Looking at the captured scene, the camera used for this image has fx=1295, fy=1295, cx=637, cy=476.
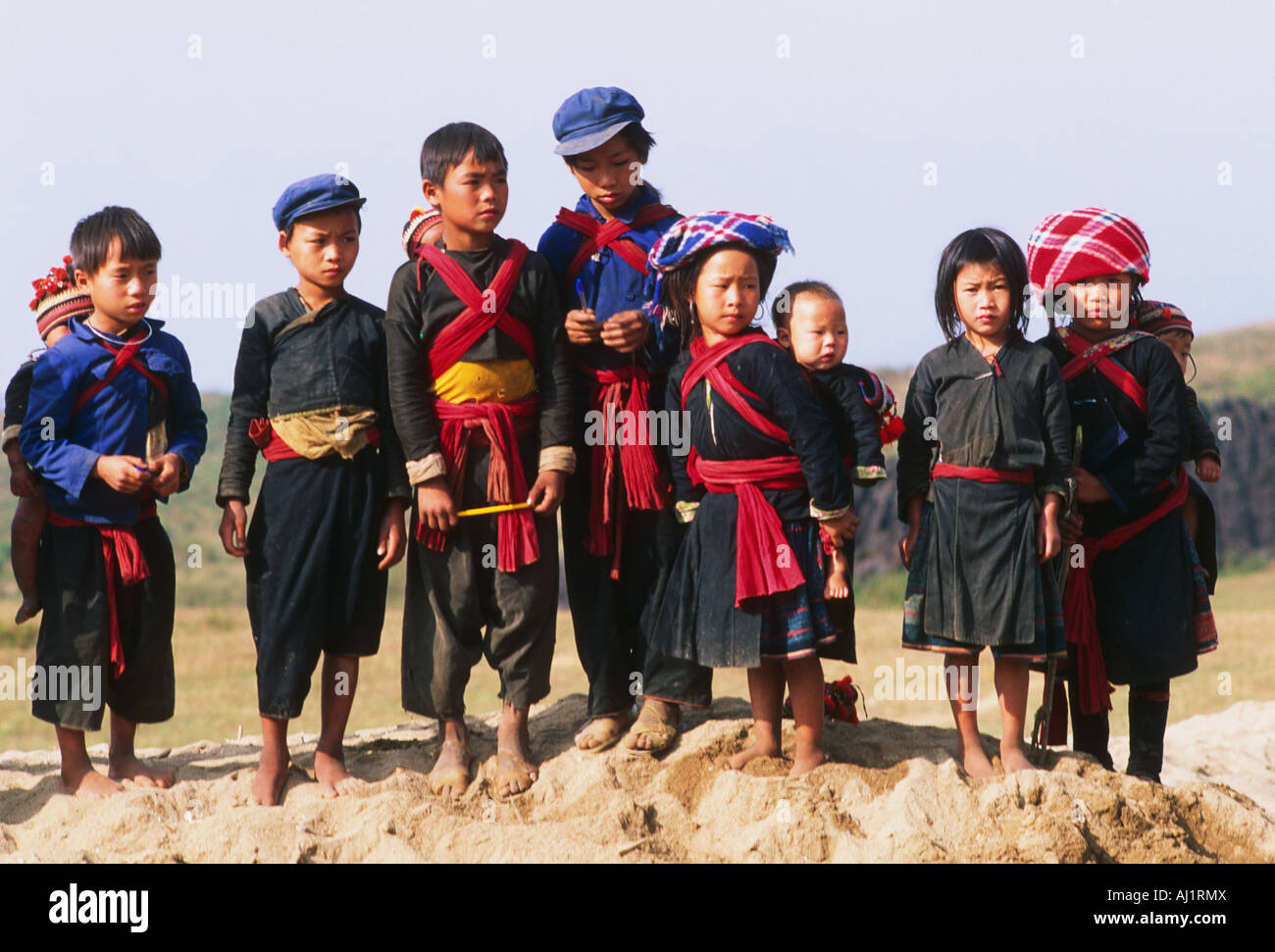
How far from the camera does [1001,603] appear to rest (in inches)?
176

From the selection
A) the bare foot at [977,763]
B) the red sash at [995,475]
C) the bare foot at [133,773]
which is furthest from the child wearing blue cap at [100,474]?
the bare foot at [977,763]

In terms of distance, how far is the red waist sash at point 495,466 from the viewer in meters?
4.62

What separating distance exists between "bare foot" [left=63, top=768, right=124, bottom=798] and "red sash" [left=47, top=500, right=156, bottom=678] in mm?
424

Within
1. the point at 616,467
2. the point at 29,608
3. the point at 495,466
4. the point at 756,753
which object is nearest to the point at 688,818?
the point at 756,753

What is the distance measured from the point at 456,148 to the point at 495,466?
112 cm

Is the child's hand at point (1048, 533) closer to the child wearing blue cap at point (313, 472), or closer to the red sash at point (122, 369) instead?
the child wearing blue cap at point (313, 472)

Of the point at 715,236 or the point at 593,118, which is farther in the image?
the point at 593,118

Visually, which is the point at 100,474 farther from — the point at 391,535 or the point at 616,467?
the point at 616,467

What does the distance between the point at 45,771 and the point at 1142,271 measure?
15.8ft

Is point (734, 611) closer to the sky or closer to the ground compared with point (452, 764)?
closer to the sky

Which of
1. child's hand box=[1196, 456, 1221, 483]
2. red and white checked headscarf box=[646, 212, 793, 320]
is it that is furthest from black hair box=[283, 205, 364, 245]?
child's hand box=[1196, 456, 1221, 483]

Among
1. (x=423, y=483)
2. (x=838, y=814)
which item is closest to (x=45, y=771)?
(x=423, y=483)

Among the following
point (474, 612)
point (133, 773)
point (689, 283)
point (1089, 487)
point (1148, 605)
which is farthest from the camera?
point (133, 773)

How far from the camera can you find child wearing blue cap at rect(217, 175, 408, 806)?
4.59 meters
